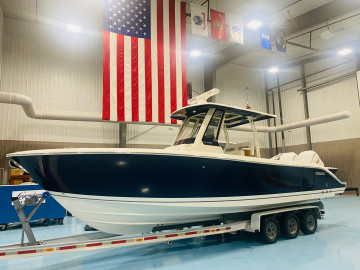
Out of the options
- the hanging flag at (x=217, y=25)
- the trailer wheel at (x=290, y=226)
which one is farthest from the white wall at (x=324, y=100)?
the trailer wheel at (x=290, y=226)

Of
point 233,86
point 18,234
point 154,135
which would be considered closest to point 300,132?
point 233,86


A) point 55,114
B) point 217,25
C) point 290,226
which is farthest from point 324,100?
point 55,114

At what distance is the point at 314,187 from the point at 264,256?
76.0 inches

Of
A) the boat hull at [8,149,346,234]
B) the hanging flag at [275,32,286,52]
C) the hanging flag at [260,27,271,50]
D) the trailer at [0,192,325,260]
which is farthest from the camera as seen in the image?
the hanging flag at [275,32,286,52]

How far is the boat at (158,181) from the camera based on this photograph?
280 cm

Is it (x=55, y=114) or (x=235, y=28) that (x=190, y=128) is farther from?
(x=55, y=114)

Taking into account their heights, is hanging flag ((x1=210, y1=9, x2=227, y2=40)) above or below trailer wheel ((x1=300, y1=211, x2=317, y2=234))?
above

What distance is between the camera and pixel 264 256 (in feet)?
11.3

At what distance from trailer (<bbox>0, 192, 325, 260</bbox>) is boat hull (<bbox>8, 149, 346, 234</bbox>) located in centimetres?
21

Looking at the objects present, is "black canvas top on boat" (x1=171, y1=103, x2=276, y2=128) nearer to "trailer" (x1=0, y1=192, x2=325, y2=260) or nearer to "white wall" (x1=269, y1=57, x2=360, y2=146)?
"trailer" (x1=0, y1=192, x2=325, y2=260)

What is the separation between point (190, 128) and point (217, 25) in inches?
194

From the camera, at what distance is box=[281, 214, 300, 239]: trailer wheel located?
14.2 ft

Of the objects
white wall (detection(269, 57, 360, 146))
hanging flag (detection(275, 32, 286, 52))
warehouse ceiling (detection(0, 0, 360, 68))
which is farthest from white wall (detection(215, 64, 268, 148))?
hanging flag (detection(275, 32, 286, 52))

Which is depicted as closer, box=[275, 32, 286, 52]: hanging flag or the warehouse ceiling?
the warehouse ceiling
